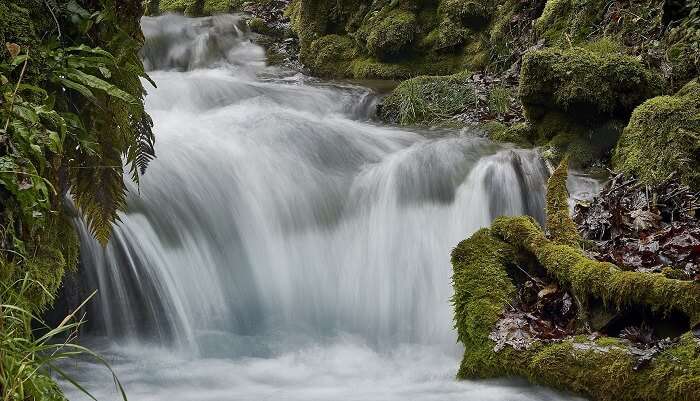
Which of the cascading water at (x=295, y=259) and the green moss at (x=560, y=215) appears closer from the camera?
the cascading water at (x=295, y=259)

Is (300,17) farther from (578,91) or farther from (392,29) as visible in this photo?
(578,91)

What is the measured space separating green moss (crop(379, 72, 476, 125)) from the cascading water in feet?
1.79

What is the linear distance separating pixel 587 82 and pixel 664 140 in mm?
1276

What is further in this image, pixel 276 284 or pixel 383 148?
pixel 383 148

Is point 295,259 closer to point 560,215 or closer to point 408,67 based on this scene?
point 560,215

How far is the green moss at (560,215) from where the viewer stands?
4807 millimetres

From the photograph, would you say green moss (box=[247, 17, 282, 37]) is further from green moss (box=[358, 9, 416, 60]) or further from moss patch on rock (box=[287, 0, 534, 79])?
green moss (box=[358, 9, 416, 60])

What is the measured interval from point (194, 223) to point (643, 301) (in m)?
3.88

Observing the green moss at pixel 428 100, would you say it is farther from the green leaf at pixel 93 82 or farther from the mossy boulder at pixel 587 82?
the green leaf at pixel 93 82

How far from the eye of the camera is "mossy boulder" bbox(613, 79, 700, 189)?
222 inches

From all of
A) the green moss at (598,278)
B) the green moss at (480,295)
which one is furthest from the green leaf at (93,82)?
the green moss at (598,278)

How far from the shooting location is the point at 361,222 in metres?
6.71

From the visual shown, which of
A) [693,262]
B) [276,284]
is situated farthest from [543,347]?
[276,284]

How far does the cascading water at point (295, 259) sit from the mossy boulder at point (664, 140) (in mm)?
870
